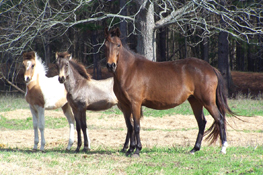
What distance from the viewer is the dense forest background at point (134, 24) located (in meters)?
12.4

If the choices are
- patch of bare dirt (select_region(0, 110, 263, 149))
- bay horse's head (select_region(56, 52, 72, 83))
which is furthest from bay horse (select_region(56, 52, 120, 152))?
patch of bare dirt (select_region(0, 110, 263, 149))

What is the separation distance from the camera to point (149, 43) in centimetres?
1341

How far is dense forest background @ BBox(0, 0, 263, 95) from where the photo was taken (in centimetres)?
1235

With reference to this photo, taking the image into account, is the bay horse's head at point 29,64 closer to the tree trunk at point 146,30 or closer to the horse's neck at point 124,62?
the horse's neck at point 124,62

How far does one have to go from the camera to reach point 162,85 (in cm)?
653

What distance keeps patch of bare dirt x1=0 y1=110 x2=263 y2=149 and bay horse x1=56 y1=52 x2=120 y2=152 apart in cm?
93

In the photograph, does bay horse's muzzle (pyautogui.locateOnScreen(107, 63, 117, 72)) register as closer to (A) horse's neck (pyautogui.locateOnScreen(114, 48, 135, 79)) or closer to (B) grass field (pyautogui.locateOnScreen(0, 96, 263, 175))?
(A) horse's neck (pyautogui.locateOnScreen(114, 48, 135, 79))

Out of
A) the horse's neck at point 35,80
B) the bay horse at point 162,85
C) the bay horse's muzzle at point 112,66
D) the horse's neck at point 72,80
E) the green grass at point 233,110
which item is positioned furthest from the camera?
the green grass at point 233,110

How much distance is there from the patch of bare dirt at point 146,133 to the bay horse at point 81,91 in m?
0.93

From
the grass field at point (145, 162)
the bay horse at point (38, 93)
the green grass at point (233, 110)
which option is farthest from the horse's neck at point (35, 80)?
the green grass at point (233, 110)

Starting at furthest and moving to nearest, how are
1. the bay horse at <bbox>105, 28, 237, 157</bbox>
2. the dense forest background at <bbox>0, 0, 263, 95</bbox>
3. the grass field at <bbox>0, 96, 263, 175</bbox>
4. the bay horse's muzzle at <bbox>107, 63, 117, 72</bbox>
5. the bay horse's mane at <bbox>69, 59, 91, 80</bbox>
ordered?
the dense forest background at <bbox>0, 0, 263, 95</bbox> → the bay horse's mane at <bbox>69, 59, 91, 80</bbox> → the bay horse at <bbox>105, 28, 237, 157</bbox> → the bay horse's muzzle at <bbox>107, 63, 117, 72</bbox> → the grass field at <bbox>0, 96, 263, 175</bbox>

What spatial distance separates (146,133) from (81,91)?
2926mm

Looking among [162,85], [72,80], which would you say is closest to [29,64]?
[72,80]

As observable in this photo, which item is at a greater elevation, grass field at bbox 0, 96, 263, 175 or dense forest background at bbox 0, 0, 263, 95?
dense forest background at bbox 0, 0, 263, 95
